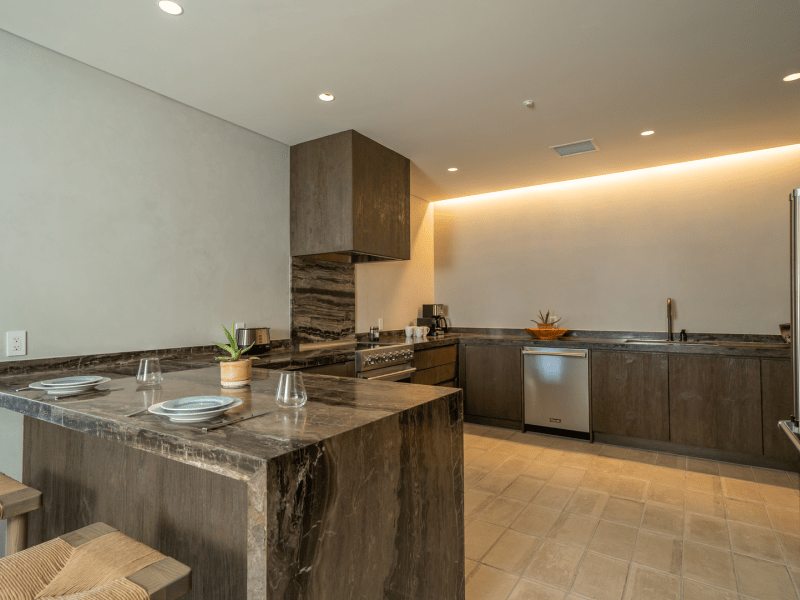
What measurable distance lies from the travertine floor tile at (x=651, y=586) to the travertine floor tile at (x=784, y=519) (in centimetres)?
97

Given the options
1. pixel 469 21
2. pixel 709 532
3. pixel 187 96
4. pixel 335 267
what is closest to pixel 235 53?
pixel 187 96

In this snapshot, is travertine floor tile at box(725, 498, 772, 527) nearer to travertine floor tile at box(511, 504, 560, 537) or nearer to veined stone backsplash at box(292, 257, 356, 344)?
travertine floor tile at box(511, 504, 560, 537)

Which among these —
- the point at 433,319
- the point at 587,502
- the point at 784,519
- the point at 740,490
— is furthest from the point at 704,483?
the point at 433,319

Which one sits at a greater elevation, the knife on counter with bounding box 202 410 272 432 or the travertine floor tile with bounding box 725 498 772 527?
the knife on counter with bounding box 202 410 272 432

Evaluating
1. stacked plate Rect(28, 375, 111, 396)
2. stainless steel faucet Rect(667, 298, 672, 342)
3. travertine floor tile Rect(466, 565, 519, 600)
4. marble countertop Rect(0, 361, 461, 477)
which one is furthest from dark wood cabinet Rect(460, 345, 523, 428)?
stacked plate Rect(28, 375, 111, 396)

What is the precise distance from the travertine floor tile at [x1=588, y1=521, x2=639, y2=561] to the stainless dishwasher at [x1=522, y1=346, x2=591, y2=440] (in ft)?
5.36

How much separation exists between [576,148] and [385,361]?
2415 millimetres

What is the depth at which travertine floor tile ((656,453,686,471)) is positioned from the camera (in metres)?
3.39

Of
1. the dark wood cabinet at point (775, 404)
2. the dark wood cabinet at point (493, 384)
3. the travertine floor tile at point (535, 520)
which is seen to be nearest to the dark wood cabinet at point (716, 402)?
the dark wood cabinet at point (775, 404)

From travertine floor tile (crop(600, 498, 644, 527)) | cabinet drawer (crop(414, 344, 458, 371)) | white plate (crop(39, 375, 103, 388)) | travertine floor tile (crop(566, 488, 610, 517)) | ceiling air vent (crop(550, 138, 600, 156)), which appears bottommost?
travertine floor tile (crop(566, 488, 610, 517))

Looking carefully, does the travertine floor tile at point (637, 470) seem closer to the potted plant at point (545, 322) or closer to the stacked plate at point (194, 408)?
the potted plant at point (545, 322)

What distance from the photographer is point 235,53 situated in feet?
7.55

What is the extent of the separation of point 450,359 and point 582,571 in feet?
8.73

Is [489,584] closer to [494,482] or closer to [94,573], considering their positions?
[494,482]
